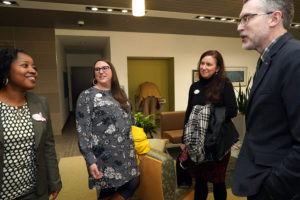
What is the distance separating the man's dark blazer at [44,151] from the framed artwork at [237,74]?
6115 mm

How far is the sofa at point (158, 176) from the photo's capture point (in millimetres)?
1696

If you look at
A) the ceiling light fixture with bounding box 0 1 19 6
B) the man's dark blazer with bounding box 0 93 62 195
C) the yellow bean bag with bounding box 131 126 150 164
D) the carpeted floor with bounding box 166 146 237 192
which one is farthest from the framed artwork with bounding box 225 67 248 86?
the man's dark blazer with bounding box 0 93 62 195

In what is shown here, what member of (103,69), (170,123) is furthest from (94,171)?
(170,123)

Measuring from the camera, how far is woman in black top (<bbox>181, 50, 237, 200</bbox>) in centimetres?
153

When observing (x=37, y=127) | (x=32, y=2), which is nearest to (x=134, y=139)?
(x=37, y=127)

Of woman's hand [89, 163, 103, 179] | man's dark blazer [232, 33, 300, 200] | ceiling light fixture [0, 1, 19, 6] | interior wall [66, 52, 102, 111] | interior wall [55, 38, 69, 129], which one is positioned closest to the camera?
man's dark blazer [232, 33, 300, 200]

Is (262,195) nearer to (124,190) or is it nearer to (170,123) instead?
(124,190)

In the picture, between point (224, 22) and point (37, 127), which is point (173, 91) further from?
point (37, 127)

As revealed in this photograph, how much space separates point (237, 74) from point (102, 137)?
6111mm

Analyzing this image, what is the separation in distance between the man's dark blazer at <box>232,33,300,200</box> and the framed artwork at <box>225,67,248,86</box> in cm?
595

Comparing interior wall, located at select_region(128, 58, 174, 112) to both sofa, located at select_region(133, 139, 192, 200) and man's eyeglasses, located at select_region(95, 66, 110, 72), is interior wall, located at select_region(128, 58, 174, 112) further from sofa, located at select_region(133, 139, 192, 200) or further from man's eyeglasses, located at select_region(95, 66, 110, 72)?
man's eyeglasses, located at select_region(95, 66, 110, 72)

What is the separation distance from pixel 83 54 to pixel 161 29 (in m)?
5.34

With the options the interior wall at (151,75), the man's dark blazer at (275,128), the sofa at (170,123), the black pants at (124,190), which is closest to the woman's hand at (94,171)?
the black pants at (124,190)

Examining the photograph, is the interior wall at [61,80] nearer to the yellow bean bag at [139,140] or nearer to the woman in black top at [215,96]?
the yellow bean bag at [139,140]
